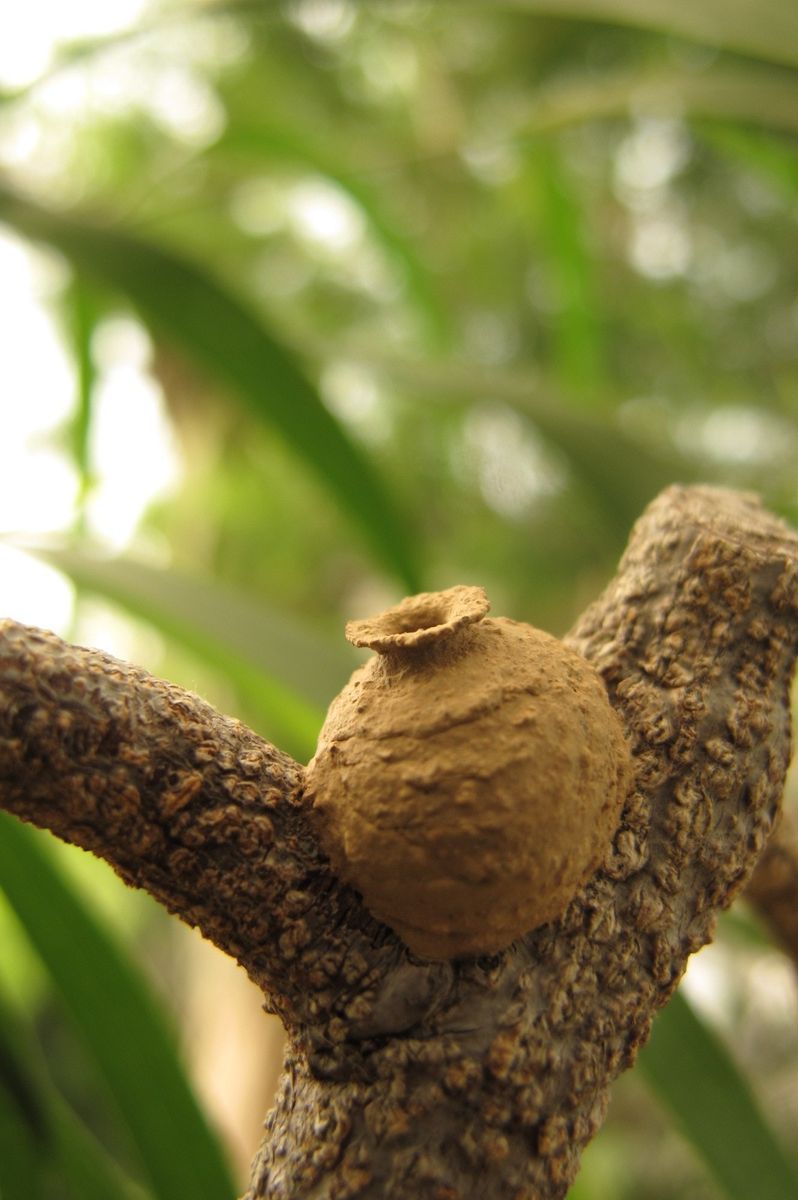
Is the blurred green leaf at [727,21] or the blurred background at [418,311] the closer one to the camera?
the blurred green leaf at [727,21]

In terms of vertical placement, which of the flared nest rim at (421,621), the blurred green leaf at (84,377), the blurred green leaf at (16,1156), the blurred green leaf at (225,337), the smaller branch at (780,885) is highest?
the blurred green leaf at (84,377)

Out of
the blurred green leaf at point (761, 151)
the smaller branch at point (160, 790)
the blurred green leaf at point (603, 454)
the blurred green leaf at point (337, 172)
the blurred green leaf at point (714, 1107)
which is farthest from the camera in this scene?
the blurred green leaf at point (337, 172)

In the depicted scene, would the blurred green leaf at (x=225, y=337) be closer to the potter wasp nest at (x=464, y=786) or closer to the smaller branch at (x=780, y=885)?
the smaller branch at (x=780, y=885)

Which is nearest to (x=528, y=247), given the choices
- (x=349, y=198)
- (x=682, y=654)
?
(x=349, y=198)

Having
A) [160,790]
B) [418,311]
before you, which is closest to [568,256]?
[418,311]

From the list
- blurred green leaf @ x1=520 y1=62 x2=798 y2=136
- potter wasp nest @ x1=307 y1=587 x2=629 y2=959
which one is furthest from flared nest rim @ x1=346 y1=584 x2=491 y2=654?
blurred green leaf @ x1=520 y1=62 x2=798 y2=136

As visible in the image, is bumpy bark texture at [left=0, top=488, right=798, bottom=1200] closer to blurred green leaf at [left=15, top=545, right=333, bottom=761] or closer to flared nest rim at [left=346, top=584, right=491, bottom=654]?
flared nest rim at [left=346, top=584, right=491, bottom=654]

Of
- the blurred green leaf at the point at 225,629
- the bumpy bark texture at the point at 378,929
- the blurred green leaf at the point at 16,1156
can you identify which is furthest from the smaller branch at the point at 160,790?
the blurred green leaf at the point at 16,1156
